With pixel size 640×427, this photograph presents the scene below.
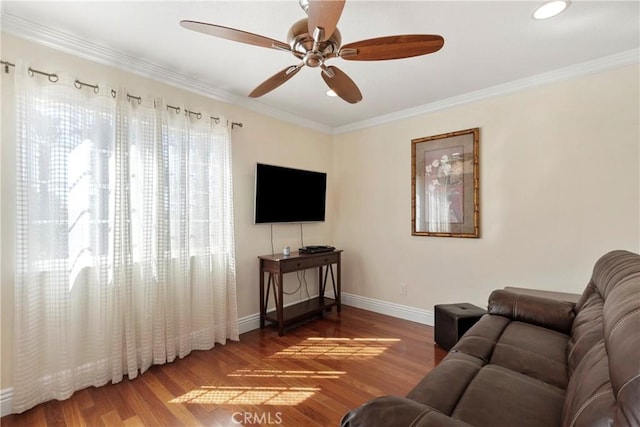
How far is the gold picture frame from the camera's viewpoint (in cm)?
308

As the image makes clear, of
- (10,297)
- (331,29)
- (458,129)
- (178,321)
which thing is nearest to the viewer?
(331,29)

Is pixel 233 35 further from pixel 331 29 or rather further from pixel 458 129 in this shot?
pixel 458 129

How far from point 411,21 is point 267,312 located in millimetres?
3060

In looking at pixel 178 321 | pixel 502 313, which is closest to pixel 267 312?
pixel 178 321

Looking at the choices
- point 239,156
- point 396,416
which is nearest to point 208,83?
point 239,156

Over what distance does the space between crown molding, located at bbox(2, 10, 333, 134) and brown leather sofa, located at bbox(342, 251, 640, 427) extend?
2.85m

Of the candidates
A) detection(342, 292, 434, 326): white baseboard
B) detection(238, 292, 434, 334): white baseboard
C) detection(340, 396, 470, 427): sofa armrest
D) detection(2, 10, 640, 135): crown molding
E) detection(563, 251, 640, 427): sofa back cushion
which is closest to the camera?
detection(563, 251, 640, 427): sofa back cushion

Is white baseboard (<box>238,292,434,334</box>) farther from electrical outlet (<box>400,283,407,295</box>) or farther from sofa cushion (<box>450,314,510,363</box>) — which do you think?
sofa cushion (<box>450,314,510,363</box>)

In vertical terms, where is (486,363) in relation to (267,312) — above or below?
above

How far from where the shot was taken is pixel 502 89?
2.89m

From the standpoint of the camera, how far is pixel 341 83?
1908 mm

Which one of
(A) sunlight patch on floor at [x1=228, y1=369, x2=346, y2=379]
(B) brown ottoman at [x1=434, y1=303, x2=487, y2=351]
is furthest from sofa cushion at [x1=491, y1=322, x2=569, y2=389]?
(A) sunlight patch on floor at [x1=228, y1=369, x2=346, y2=379]

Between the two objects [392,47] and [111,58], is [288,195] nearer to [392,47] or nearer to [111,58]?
[111,58]

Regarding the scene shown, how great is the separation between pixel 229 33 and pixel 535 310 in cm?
255
